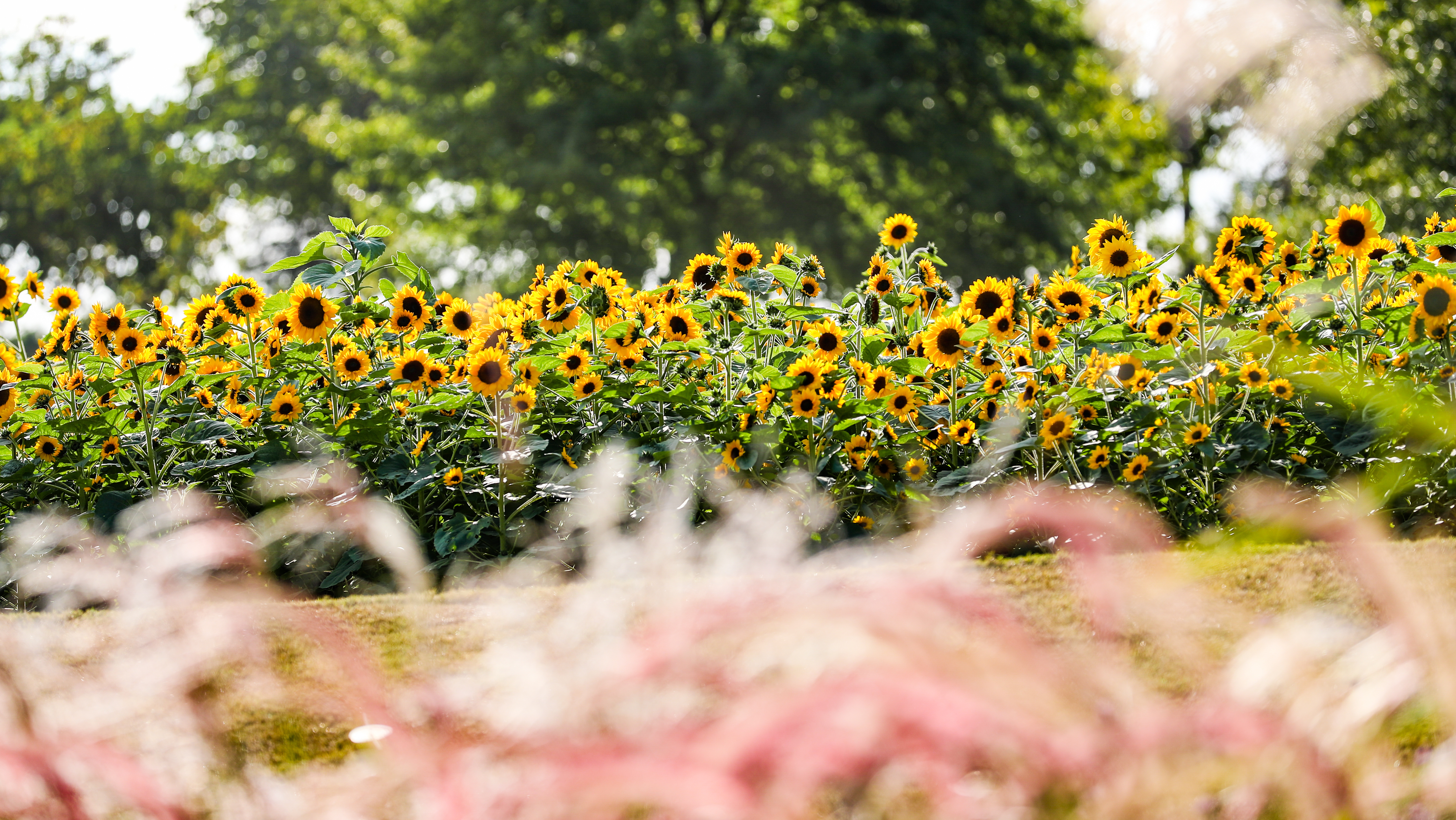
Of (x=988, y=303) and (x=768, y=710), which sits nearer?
(x=768, y=710)

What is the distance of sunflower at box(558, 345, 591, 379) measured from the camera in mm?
3611

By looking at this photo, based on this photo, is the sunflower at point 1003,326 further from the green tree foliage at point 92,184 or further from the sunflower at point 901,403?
→ the green tree foliage at point 92,184

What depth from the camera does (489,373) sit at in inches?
132

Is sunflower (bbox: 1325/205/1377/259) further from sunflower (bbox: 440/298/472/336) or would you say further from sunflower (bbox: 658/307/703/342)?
sunflower (bbox: 440/298/472/336)

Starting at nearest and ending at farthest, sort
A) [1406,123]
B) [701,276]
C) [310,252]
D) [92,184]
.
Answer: [310,252], [701,276], [1406,123], [92,184]

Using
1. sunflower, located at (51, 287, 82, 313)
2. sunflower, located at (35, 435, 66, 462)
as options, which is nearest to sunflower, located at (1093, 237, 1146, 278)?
sunflower, located at (35, 435, 66, 462)

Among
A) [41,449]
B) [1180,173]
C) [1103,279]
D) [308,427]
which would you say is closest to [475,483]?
[308,427]

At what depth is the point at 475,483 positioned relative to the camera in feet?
11.5

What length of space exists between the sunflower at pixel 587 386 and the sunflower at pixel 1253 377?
1947 millimetres

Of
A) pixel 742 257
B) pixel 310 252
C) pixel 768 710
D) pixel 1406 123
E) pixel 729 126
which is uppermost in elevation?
pixel 729 126

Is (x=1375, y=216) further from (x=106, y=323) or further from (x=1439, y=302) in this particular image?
(x=106, y=323)

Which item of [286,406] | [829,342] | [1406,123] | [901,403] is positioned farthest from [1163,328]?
[1406,123]

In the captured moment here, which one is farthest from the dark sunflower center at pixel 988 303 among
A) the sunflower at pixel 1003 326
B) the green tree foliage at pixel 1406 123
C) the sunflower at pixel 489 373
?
the green tree foliage at pixel 1406 123

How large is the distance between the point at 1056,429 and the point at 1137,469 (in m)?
0.25
